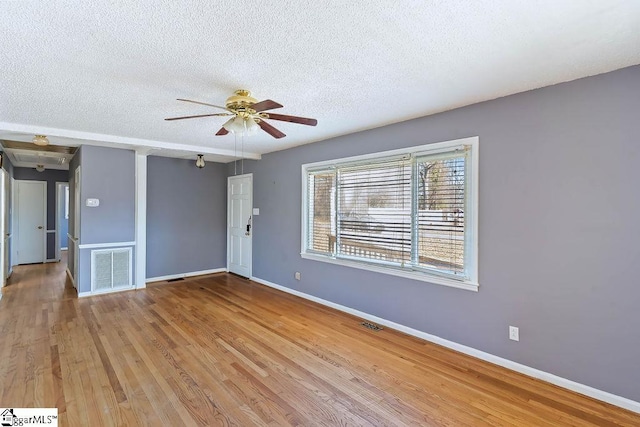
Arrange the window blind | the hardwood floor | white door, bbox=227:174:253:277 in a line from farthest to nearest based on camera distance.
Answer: white door, bbox=227:174:253:277, the window blind, the hardwood floor

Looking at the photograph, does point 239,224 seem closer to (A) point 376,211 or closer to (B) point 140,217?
(B) point 140,217

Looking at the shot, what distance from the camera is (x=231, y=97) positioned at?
2564 millimetres

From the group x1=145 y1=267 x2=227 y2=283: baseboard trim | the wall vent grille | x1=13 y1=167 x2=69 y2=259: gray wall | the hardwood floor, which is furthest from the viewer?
x1=13 y1=167 x2=69 y2=259: gray wall

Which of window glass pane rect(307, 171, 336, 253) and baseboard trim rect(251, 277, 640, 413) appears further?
window glass pane rect(307, 171, 336, 253)

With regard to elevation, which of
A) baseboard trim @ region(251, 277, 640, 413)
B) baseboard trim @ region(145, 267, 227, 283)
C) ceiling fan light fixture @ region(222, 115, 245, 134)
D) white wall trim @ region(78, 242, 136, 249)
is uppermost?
ceiling fan light fixture @ region(222, 115, 245, 134)

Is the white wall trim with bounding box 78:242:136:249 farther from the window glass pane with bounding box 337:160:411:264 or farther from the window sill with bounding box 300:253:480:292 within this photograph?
the window glass pane with bounding box 337:160:411:264

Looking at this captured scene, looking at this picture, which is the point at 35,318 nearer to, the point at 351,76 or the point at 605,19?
the point at 351,76

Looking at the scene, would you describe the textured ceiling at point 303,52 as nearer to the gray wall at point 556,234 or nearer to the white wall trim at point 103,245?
the gray wall at point 556,234

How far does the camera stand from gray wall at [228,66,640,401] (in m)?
2.25

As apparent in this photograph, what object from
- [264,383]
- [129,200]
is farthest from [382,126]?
[129,200]

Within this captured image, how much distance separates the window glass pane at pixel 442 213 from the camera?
10.2 feet

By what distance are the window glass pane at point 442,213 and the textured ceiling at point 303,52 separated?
24.7 inches

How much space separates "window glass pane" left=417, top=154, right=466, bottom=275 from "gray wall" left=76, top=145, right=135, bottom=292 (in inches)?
186

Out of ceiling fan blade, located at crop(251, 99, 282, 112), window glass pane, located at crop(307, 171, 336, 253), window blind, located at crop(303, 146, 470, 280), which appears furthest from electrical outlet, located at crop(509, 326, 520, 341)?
ceiling fan blade, located at crop(251, 99, 282, 112)
